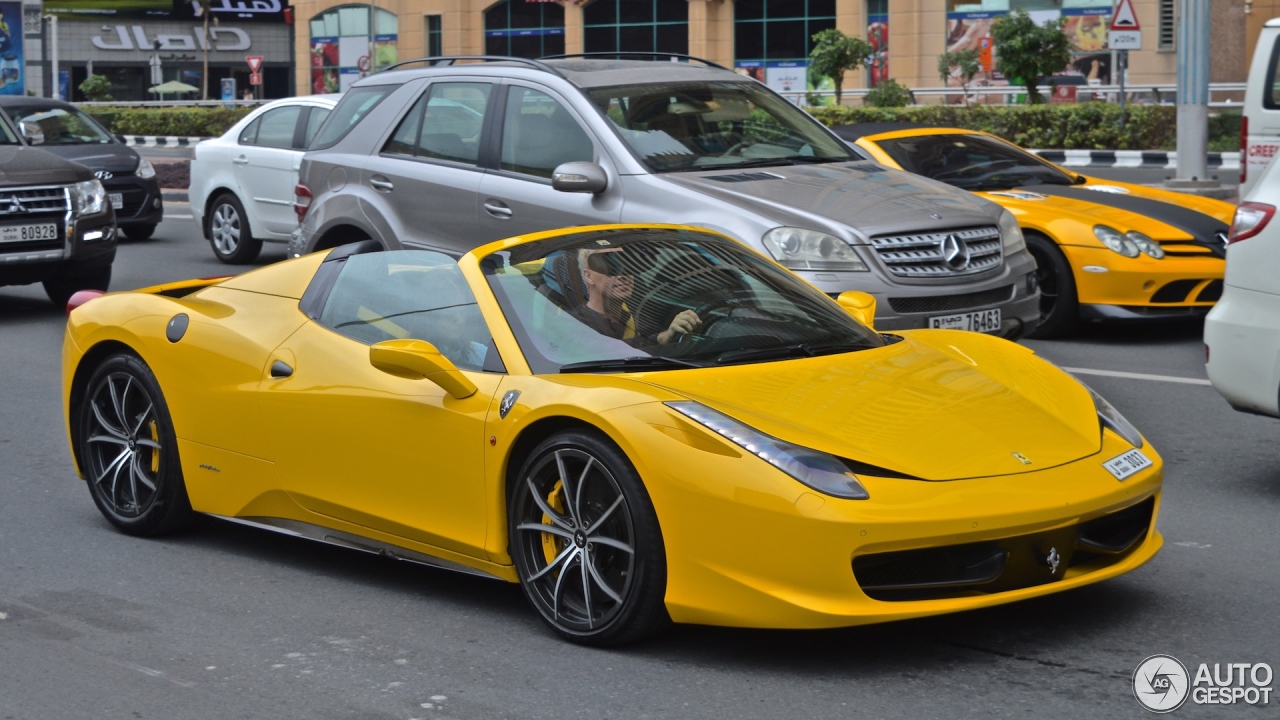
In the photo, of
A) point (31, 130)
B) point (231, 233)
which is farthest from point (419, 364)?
point (31, 130)

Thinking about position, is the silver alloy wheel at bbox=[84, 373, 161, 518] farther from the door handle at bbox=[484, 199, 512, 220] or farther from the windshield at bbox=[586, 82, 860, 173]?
the windshield at bbox=[586, 82, 860, 173]

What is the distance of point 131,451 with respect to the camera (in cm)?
613

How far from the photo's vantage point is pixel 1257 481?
663 cm

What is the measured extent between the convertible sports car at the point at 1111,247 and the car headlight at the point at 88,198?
596 cm

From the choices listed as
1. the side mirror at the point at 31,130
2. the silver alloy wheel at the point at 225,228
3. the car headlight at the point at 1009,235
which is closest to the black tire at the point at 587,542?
the car headlight at the point at 1009,235

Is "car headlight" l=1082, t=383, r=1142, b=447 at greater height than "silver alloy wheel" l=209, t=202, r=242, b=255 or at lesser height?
lesser

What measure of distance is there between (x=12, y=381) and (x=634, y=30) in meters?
46.4

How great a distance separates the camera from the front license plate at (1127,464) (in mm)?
4621

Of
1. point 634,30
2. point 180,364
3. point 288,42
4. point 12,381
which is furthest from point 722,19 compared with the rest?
point 180,364

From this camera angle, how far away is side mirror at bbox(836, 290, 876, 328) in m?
5.73

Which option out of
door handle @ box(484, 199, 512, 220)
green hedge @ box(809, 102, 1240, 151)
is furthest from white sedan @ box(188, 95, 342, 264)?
green hedge @ box(809, 102, 1240, 151)

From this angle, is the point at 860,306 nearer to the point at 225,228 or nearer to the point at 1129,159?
the point at 225,228

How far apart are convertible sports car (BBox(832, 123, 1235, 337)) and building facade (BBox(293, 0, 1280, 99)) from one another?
3100cm

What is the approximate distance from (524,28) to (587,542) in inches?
2177
